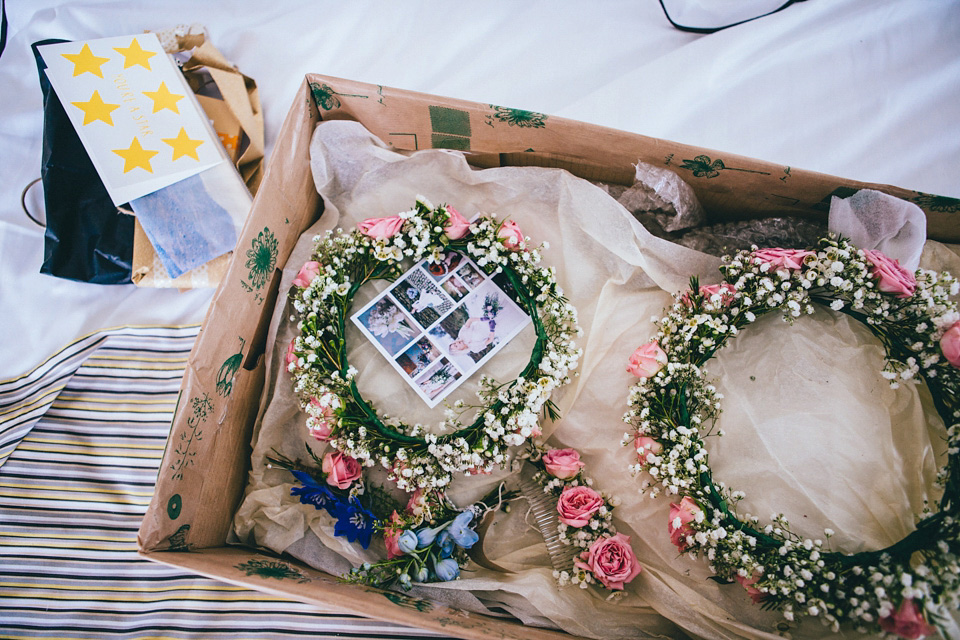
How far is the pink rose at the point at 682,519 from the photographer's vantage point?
3.42 ft

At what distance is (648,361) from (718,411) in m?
0.19

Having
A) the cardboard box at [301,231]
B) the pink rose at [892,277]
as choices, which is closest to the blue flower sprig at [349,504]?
the cardboard box at [301,231]

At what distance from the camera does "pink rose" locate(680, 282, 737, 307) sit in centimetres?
114

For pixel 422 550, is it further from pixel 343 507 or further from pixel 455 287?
pixel 455 287

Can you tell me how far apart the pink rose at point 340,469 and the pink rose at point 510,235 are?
0.64 meters

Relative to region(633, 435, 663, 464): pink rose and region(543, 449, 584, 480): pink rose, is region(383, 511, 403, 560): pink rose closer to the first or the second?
region(543, 449, 584, 480): pink rose

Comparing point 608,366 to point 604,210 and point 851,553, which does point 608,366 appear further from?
point 851,553

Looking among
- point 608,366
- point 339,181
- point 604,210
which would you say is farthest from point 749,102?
point 339,181

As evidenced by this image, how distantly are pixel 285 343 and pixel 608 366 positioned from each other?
844 millimetres

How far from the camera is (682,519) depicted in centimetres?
105

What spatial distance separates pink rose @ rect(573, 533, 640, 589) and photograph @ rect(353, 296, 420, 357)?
0.65m

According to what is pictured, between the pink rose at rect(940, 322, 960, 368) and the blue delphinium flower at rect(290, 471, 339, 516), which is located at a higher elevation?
the blue delphinium flower at rect(290, 471, 339, 516)

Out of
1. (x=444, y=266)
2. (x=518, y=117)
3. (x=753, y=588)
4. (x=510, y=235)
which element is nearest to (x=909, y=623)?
(x=753, y=588)

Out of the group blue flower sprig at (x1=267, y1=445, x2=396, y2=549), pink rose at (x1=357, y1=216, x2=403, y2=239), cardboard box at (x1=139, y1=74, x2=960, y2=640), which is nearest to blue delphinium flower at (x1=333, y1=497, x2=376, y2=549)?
blue flower sprig at (x1=267, y1=445, x2=396, y2=549)
